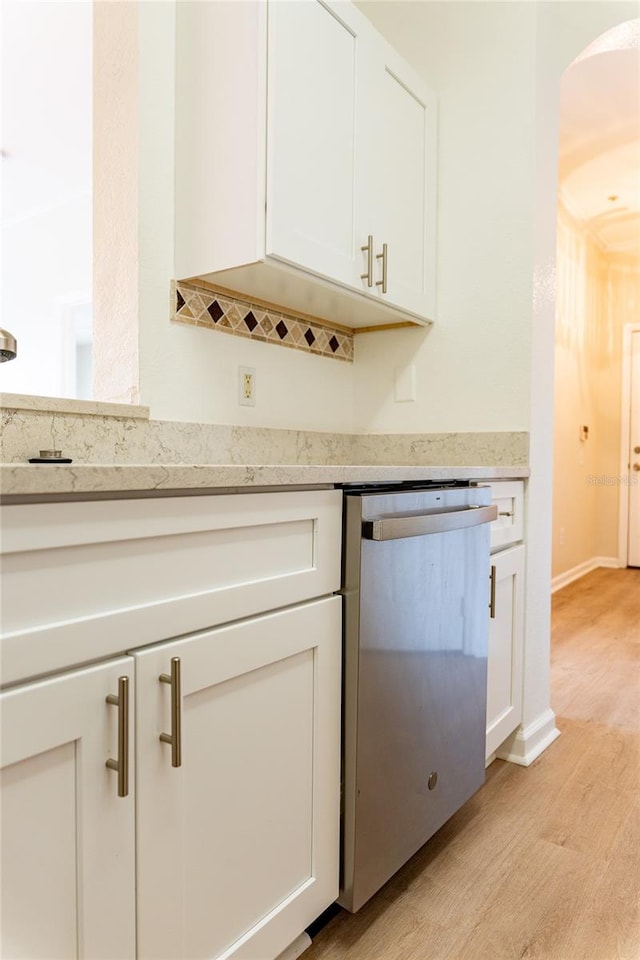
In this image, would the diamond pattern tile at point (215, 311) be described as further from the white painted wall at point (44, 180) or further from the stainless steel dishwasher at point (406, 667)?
the white painted wall at point (44, 180)

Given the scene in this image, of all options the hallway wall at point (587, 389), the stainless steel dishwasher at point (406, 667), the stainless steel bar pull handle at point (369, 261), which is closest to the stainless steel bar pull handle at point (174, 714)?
the stainless steel dishwasher at point (406, 667)

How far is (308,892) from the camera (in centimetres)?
107

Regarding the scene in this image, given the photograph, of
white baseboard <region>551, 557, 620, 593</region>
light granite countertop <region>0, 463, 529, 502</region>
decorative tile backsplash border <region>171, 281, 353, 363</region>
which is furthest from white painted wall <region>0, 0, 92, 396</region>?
white baseboard <region>551, 557, 620, 593</region>

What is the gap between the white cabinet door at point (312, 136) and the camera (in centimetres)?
145

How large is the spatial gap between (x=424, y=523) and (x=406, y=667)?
0.28 metres

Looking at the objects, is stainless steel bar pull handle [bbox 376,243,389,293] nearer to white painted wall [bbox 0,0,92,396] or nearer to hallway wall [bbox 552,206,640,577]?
white painted wall [bbox 0,0,92,396]

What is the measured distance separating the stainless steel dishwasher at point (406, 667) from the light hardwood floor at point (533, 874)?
0.11 m

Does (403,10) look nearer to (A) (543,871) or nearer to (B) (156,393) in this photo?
(B) (156,393)

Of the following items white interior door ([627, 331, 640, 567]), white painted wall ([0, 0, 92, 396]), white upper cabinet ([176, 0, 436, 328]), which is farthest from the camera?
white interior door ([627, 331, 640, 567])

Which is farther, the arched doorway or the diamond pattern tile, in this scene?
the arched doorway

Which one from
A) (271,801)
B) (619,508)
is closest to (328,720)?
(271,801)

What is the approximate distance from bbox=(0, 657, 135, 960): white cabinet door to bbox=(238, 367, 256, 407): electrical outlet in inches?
44.1

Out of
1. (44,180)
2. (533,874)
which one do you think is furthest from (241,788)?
(44,180)

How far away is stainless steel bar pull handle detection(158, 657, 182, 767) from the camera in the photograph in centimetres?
81
